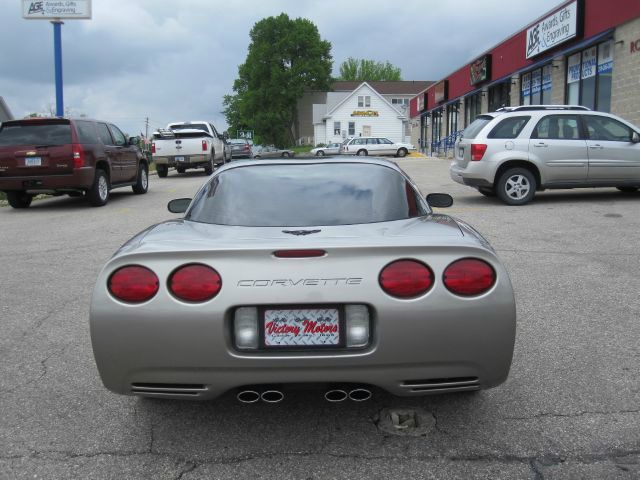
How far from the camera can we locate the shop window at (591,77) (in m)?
17.8

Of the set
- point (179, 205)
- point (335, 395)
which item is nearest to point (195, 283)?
point (335, 395)

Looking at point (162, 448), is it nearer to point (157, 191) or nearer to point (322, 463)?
point (322, 463)

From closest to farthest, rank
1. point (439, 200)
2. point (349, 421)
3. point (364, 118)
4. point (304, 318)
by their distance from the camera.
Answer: point (304, 318) → point (349, 421) → point (439, 200) → point (364, 118)

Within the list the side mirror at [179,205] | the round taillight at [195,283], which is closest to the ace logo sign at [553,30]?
the side mirror at [179,205]

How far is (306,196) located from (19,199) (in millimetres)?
11579

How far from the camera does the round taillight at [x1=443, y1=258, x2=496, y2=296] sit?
108 inches

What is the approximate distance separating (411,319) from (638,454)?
47.4 inches

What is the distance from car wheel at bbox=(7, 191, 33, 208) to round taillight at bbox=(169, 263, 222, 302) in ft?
39.2

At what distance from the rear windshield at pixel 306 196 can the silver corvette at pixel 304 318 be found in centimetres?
58

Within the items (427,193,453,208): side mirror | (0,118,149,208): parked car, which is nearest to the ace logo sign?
(0,118,149,208): parked car

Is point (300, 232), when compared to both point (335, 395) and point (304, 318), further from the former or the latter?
point (335, 395)

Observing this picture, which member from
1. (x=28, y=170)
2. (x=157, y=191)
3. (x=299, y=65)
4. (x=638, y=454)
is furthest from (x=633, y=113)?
(x=299, y=65)

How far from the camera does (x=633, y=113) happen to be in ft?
53.2

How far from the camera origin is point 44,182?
12133mm
